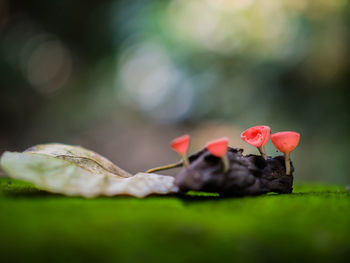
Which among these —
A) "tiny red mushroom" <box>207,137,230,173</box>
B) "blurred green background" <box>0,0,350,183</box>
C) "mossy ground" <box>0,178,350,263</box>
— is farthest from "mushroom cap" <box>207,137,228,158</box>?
"blurred green background" <box>0,0,350,183</box>

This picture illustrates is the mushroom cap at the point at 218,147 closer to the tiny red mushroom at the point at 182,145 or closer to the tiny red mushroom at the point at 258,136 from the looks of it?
the tiny red mushroom at the point at 182,145

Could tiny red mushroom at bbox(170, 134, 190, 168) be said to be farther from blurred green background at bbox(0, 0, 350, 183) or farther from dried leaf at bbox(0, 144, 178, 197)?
A: blurred green background at bbox(0, 0, 350, 183)

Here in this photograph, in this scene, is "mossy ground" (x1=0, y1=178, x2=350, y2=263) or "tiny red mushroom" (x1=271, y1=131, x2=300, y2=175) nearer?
"mossy ground" (x1=0, y1=178, x2=350, y2=263)

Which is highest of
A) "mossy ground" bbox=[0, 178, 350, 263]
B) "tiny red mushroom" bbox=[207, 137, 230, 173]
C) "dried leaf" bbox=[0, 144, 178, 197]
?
"tiny red mushroom" bbox=[207, 137, 230, 173]

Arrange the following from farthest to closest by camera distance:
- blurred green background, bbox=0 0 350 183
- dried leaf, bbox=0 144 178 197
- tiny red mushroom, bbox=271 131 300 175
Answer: blurred green background, bbox=0 0 350 183, tiny red mushroom, bbox=271 131 300 175, dried leaf, bbox=0 144 178 197

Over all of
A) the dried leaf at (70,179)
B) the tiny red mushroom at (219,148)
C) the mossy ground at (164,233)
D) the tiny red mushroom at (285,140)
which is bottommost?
the mossy ground at (164,233)

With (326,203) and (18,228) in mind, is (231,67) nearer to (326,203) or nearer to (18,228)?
(326,203)

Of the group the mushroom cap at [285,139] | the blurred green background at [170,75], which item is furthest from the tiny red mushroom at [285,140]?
the blurred green background at [170,75]
